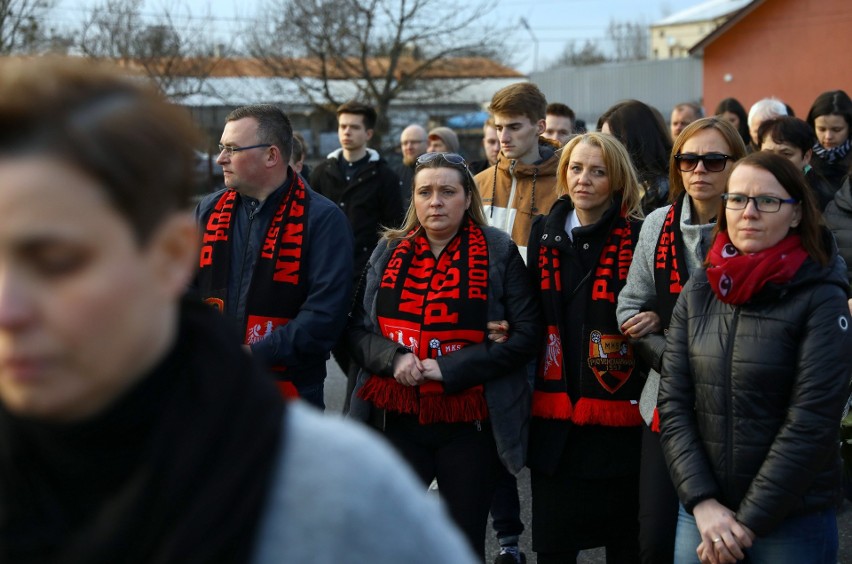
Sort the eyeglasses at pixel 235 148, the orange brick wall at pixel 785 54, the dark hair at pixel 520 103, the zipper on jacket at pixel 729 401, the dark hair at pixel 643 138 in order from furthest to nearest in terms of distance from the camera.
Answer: the orange brick wall at pixel 785 54
the dark hair at pixel 520 103
the dark hair at pixel 643 138
the eyeglasses at pixel 235 148
the zipper on jacket at pixel 729 401

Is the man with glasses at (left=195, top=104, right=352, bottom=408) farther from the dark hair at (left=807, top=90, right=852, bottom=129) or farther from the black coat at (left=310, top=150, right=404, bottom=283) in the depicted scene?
the dark hair at (left=807, top=90, right=852, bottom=129)

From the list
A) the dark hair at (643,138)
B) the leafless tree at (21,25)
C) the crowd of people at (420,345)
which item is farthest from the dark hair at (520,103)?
the leafless tree at (21,25)

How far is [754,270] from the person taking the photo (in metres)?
3.14

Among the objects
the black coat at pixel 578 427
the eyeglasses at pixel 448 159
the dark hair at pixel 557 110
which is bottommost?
the black coat at pixel 578 427

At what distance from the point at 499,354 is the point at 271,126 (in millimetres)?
1495

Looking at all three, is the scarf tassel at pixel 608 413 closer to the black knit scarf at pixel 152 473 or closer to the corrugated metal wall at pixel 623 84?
the black knit scarf at pixel 152 473

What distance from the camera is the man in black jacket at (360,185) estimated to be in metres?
7.71

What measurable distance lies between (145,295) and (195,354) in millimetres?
157

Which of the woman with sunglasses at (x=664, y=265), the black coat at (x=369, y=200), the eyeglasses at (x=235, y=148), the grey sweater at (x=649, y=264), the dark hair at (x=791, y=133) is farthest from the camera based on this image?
the black coat at (x=369, y=200)

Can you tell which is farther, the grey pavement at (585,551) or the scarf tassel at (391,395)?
the grey pavement at (585,551)

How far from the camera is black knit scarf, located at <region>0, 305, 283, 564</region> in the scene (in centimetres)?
114

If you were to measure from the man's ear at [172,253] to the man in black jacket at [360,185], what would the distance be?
624 cm

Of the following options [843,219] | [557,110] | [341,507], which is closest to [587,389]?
[843,219]

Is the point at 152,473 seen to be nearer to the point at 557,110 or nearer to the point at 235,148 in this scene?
the point at 235,148
